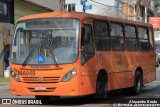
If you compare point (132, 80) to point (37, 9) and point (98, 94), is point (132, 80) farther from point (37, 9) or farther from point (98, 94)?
point (37, 9)

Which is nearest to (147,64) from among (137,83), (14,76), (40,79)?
(137,83)

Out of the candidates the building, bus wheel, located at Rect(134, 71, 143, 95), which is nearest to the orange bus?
bus wheel, located at Rect(134, 71, 143, 95)

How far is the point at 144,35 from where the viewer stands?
18.4m

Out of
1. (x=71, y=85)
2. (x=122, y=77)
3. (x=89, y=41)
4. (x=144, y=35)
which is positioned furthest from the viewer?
(x=144, y=35)

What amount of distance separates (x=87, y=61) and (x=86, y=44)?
1.68 feet

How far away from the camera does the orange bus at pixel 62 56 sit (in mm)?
12820

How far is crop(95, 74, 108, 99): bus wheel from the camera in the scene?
1403cm

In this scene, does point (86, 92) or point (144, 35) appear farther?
point (144, 35)

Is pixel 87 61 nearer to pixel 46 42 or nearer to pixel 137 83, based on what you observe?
pixel 46 42

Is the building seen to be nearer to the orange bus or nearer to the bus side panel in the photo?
the bus side panel

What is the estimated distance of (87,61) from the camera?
43.6 ft

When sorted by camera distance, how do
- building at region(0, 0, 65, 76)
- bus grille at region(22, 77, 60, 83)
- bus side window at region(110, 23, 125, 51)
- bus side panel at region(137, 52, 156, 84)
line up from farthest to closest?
1. building at region(0, 0, 65, 76)
2. bus side panel at region(137, 52, 156, 84)
3. bus side window at region(110, 23, 125, 51)
4. bus grille at region(22, 77, 60, 83)

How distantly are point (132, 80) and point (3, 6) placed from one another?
40.4 feet

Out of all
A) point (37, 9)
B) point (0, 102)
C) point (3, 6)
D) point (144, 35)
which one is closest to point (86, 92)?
point (0, 102)
